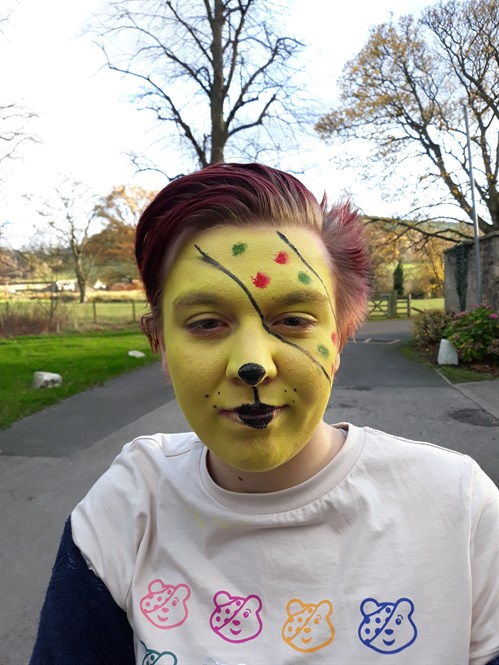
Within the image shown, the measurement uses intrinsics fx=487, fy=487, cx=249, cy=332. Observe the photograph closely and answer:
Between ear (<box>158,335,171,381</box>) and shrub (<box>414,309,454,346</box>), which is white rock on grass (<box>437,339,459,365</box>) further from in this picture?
ear (<box>158,335,171,381</box>)

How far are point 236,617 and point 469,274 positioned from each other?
16445 millimetres

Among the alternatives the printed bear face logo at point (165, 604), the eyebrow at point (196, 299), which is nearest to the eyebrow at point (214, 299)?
the eyebrow at point (196, 299)

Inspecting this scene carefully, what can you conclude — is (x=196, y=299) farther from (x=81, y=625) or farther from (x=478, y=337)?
(x=478, y=337)

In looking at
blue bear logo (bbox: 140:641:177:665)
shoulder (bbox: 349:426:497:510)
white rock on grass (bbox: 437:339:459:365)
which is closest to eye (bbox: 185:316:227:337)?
shoulder (bbox: 349:426:497:510)

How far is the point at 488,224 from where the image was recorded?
1783 cm

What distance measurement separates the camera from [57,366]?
433 inches

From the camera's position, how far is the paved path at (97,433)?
3.44 m

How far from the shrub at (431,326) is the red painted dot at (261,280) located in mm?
13009

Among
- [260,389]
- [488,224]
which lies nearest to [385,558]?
[260,389]

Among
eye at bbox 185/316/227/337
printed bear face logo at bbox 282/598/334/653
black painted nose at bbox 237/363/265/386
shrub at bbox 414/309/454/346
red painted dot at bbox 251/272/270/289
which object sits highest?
red painted dot at bbox 251/272/270/289

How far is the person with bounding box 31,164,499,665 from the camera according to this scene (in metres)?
1.03

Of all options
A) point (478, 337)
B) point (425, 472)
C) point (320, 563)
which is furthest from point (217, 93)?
point (320, 563)

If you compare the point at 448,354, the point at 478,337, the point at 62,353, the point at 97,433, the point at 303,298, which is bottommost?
the point at 97,433

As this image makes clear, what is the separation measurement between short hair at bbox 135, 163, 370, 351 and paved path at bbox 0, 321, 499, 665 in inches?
107
